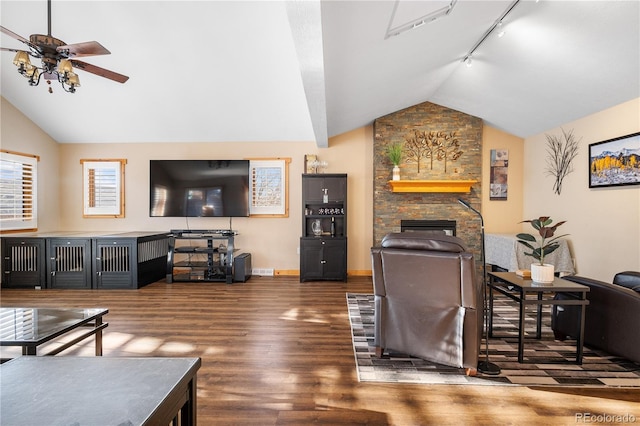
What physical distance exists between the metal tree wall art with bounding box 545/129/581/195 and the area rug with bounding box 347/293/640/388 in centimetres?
290

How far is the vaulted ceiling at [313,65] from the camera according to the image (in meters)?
3.09

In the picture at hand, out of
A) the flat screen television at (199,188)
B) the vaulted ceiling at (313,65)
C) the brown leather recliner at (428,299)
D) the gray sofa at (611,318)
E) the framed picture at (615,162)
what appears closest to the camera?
the brown leather recliner at (428,299)

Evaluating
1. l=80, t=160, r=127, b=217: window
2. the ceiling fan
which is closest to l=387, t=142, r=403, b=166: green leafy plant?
the ceiling fan

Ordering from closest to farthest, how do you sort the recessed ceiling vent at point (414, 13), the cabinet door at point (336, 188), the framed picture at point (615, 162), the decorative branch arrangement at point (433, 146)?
the recessed ceiling vent at point (414, 13) < the framed picture at point (615, 162) < the cabinet door at point (336, 188) < the decorative branch arrangement at point (433, 146)

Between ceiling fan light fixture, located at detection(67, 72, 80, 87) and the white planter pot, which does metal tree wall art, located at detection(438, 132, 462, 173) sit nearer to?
the white planter pot

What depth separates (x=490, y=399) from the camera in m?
2.17

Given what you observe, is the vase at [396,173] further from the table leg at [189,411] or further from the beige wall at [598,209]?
the table leg at [189,411]

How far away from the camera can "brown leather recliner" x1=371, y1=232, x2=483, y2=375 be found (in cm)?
239

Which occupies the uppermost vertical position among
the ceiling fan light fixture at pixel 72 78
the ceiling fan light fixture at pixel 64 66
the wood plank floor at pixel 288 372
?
the ceiling fan light fixture at pixel 64 66

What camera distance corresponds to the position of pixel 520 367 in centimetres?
260

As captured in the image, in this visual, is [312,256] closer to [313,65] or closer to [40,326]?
[313,65]

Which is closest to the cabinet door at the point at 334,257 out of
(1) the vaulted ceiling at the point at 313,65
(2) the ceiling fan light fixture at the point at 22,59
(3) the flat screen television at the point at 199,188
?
(3) the flat screen television at the point at 199,188

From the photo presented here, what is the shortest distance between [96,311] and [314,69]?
2.74 m

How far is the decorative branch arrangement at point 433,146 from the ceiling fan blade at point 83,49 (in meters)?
4.71
